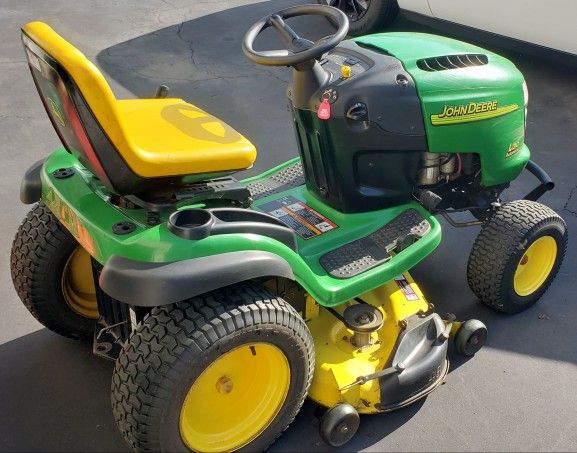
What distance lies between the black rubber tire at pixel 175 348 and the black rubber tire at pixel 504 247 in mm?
1103

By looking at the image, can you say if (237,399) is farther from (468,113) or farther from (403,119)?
(468,113)

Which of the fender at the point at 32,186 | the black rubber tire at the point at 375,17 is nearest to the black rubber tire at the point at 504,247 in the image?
the fender at the point at 32,186

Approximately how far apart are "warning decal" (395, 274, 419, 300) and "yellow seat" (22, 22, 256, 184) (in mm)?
888

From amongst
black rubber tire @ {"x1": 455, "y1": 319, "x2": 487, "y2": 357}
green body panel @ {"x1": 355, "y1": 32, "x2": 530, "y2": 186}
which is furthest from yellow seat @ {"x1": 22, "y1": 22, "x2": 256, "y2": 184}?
black rubber tire @ {"x1": 455, "y1": 319, "x2": 487, "y2": 357}

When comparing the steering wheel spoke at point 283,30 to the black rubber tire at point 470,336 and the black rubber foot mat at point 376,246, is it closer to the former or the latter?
the black rubber foot mat at point 376,246

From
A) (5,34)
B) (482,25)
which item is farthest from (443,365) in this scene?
(5,34)

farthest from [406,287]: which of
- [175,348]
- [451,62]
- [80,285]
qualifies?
[80,285]

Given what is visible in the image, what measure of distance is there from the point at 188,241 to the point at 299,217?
0.88 meters

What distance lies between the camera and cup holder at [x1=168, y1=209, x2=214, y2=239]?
7.04 ft

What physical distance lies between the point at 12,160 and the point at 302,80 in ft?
8.23

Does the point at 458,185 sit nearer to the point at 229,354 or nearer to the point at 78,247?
the point at 229,354

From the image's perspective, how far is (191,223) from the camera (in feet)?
7.36

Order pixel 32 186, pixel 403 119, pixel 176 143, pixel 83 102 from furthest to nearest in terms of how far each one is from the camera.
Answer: pixel 403 119
pixel 32 186
pixel 176 143
pixel 83 102

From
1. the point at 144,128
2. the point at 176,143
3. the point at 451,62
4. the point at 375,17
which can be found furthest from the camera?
the point at 375,17
